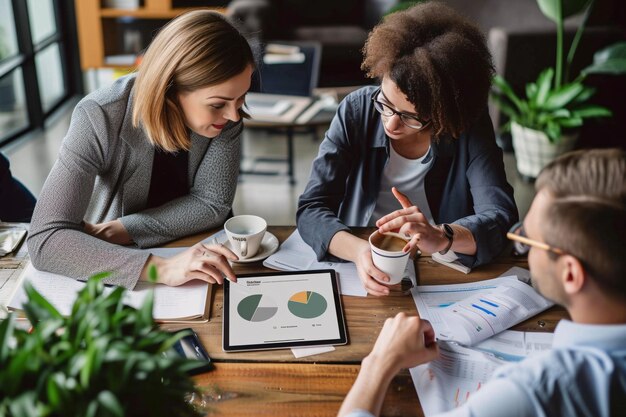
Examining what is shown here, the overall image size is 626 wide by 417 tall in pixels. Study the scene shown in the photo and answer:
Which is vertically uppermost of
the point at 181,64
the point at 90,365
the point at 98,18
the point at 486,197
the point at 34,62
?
the point at 181,64

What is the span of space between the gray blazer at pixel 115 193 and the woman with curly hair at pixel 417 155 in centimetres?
25

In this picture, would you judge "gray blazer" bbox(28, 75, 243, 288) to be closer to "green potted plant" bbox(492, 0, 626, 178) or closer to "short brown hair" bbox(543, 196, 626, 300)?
"short brown hair" bbox(543, 196, 626, 300)

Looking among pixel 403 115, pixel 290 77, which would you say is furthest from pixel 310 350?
pixel 290 77

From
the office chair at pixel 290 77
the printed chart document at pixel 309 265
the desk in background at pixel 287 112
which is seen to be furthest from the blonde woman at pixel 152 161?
the office chair at pixel 290 77

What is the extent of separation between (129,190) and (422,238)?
77 centimetres

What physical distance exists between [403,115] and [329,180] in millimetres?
263

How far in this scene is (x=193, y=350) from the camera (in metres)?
1.15

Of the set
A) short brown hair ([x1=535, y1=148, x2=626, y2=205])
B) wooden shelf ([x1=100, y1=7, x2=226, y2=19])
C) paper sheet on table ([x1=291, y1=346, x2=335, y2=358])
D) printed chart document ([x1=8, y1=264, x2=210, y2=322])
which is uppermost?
short brown hair ([x1=535, y1=148, x2=626, y2=205])

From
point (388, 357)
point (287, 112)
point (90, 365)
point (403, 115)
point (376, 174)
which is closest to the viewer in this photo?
point (90, 365)

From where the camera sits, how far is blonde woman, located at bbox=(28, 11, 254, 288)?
1.38m

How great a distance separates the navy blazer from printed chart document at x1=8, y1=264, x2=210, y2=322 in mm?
334

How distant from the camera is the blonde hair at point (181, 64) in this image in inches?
58.1

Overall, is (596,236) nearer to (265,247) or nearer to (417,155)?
(265,247)

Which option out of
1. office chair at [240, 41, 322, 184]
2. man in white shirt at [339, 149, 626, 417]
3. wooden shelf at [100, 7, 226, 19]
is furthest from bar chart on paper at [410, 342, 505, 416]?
wooden shelf at [100, 7, 226, 19]
